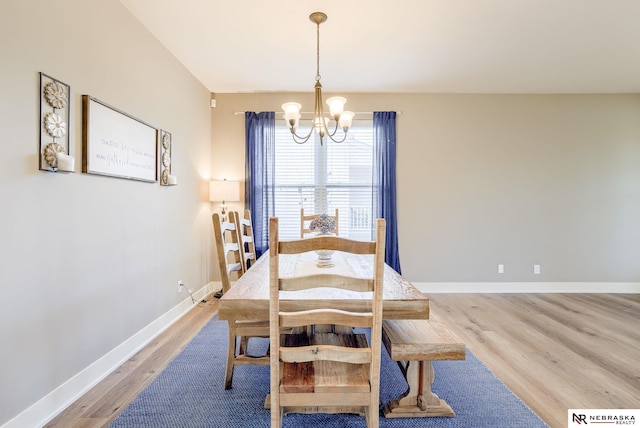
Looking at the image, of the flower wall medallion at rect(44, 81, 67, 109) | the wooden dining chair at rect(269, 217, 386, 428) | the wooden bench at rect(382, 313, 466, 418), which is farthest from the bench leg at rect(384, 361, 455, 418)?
the flower wall medallion at rect(44, 81, 67, 109)

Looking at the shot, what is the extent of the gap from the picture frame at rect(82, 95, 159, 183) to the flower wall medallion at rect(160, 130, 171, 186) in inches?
4.6

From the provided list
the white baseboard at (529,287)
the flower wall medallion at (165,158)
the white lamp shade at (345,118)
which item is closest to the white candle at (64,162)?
the flower wall medallion at (165,158)

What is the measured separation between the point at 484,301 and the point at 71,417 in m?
4.03

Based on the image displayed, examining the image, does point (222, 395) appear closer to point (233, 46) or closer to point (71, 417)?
point (71, 417)

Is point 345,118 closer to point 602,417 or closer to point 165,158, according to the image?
point 165,158

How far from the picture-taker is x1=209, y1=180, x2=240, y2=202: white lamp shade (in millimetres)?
3893

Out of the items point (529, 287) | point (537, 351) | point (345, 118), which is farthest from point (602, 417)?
point (529, 287)

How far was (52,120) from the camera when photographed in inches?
68.1

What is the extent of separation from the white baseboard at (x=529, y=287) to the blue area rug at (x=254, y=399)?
185 centimetres

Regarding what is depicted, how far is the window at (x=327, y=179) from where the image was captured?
13.7ft

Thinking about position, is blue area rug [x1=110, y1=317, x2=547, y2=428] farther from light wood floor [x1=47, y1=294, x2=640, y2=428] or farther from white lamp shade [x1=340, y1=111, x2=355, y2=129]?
white lamp shade [x1=340, y1=111, x2=355, y2=129]

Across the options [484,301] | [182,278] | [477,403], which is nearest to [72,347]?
[182,278]

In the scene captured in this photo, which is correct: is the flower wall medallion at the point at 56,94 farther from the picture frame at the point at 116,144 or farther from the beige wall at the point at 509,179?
the beige wall at the point at 509,179

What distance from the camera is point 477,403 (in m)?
1.85
